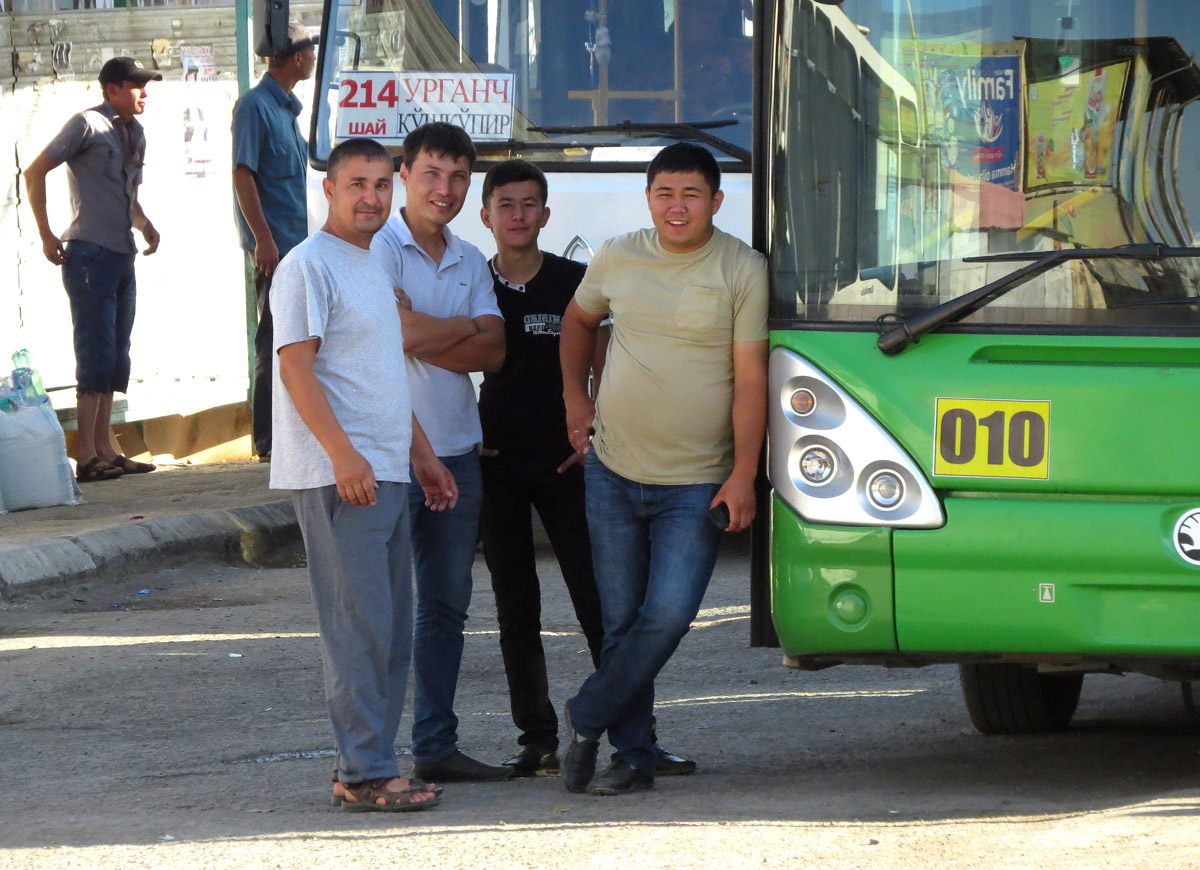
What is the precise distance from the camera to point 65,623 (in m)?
7.53

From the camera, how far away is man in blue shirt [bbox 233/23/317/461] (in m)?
9.69

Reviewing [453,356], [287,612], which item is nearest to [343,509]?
[453,356]

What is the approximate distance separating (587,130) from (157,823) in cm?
419

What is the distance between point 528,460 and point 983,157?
1.51 metres

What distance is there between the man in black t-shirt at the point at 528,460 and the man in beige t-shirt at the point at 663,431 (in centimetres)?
30

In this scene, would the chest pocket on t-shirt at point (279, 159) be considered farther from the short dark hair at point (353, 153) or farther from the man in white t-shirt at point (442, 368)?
the short dark hair at point (353, 153)

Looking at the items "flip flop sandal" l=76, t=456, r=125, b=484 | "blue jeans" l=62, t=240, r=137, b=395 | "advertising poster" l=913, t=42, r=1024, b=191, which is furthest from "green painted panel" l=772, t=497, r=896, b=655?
"flip flop sandal" l=76, t=456, r=125, b=484

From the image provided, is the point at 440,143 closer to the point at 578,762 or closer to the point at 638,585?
the point at 638,585

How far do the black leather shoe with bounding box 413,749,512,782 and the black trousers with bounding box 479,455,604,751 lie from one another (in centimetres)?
19

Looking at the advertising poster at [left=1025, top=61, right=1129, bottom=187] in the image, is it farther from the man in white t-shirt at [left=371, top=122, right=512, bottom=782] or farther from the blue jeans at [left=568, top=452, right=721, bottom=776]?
the man in white t-shirt at [left=371, top=122, right=512, bottom=782]

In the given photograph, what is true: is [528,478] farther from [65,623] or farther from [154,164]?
[154,164]

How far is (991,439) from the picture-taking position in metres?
4.11

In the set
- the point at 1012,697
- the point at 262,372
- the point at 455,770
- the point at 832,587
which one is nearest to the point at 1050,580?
the point at 832,587

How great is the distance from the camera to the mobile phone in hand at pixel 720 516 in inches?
179
